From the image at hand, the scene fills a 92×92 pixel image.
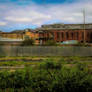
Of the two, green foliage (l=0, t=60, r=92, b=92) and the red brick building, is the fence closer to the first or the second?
green foliage (l=0, t=60, r=92, b=92)

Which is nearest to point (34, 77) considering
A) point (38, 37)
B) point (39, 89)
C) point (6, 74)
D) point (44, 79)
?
point (44, 79)

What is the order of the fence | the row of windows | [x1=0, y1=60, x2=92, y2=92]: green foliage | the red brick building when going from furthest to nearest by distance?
the row of windows < the red brick building < the fence < [x1=0, y1=60, x2=92, y2=92]: green foliage

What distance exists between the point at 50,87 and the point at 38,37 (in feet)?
149

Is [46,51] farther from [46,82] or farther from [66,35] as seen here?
[66,35]

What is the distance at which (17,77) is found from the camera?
29.5 feet

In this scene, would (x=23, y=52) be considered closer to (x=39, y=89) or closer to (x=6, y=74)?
(x=6, y=74)

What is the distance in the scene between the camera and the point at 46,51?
26672 millimetres

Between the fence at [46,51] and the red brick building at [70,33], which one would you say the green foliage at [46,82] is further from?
the red brick building at [70,33]

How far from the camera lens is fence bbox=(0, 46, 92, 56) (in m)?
26.4

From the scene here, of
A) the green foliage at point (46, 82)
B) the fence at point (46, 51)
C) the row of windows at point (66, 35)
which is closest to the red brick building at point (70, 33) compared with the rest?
the row of windows at point (66, 35)

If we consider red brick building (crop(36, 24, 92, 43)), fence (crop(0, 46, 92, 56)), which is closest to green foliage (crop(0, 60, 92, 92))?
fence (crop(0, 46, 92, 56))

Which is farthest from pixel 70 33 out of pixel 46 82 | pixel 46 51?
pixel 46 82

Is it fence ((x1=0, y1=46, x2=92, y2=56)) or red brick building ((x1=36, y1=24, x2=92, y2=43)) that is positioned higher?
red brick building ((x1=36, y1=24, x2=92, y2=43))

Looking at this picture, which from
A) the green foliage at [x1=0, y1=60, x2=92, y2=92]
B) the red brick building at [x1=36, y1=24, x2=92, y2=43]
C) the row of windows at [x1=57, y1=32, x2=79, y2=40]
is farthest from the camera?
the row of windows at [x1=57, y1=32, x2=79, y2=40]
